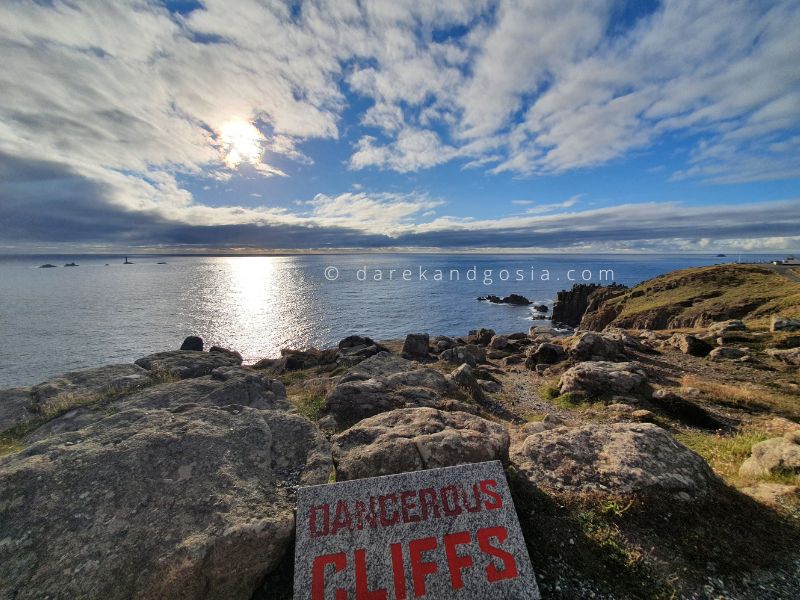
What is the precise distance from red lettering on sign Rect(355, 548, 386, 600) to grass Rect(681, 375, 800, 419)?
19.9m

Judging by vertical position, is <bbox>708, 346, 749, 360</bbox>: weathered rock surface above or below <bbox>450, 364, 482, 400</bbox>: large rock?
above

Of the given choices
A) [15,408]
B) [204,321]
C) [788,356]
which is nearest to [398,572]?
[15,408]

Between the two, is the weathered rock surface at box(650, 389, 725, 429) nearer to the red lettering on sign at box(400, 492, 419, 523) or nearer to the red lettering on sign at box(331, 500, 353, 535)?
the red lettering on sign at box(400, 492, 419, 523)

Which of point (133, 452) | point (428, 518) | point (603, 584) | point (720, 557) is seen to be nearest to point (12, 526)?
point (133, 452)

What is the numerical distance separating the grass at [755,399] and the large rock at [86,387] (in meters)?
28.4

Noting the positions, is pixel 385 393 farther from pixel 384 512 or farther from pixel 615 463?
pixel 384 512

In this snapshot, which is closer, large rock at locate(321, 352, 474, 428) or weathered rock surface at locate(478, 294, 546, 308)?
large rock at locate(321, 352, 474, 428)

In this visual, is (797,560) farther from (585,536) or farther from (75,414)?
(75,414)

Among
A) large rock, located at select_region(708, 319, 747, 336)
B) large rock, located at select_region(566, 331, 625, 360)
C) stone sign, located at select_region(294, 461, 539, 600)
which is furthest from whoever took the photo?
large rock, located at select_region(708, 319, 747, 336)

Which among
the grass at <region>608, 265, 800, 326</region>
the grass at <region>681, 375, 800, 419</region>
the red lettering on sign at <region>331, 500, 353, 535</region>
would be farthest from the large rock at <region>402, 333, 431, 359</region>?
the red lettering on sign at <region>331, 500, 353, 535</region>

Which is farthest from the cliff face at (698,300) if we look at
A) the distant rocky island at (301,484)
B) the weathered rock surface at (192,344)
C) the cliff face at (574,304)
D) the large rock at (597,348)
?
the weathered rock surface at (192,344)

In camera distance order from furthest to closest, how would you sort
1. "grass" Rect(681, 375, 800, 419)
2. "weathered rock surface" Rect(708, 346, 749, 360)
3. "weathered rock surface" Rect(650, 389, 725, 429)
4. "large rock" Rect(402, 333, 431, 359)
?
"large rock" Rect(402, 333, 431, 359) < "weathered rock surface" Rect(708, 346, 749, 360) < "grass" Rect(681, 375, 800, 419) < "weathered rock surface" Rect(650, 389, 725, 429)

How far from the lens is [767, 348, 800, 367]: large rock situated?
72.8ft

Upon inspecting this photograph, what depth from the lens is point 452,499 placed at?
632 cm
